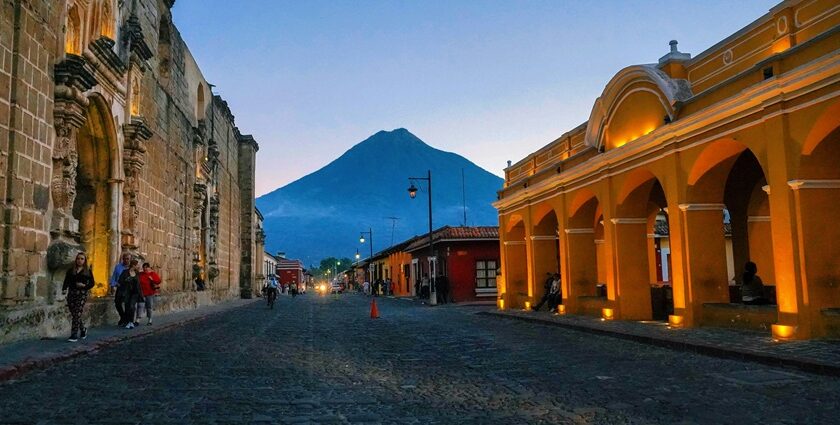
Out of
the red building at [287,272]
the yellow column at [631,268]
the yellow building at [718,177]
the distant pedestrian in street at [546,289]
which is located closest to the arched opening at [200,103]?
the yellow building at [718,177]

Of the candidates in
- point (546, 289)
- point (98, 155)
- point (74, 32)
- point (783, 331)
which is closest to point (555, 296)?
point (546, 289)

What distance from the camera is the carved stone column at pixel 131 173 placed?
16.6 m

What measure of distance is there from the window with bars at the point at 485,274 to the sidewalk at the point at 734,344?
19433mm

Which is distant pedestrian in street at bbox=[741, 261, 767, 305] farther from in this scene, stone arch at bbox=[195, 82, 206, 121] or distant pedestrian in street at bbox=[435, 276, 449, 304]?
stone arch at bbox=[195, 82, 206, 121]

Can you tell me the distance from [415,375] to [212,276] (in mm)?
23111

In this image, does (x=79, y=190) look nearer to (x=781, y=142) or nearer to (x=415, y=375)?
(x=415, y=375)

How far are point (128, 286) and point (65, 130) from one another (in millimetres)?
3748

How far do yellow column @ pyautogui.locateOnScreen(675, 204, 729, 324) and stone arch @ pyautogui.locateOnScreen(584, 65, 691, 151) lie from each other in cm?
203

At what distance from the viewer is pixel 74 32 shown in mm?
13305

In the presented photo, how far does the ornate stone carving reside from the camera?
1156 cm

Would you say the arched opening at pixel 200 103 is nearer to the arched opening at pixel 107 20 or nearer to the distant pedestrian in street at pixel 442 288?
the distant pedestrian in street at pixel 442 288

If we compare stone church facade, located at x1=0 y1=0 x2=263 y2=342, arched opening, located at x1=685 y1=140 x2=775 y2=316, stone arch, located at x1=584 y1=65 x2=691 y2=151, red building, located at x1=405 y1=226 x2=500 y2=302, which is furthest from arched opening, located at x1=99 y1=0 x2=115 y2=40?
red building, located at x1=405 y1=226 x2=500 y2=302

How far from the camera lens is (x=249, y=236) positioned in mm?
45625

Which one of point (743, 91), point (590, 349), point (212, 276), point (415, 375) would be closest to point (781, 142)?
point (743, 91)
